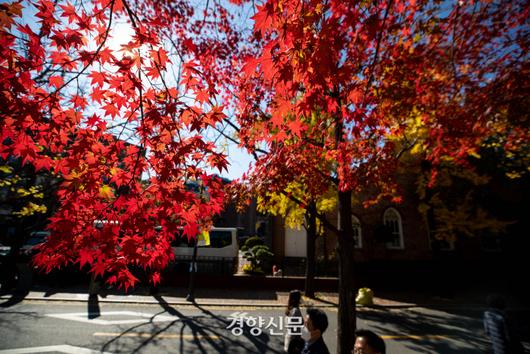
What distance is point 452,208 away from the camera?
14.7m

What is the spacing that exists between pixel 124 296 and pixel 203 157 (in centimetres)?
1052

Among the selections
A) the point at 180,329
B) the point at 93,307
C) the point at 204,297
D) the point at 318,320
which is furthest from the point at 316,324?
the point at 93,307

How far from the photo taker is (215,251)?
15227mm

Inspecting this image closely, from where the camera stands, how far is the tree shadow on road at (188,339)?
253 inches

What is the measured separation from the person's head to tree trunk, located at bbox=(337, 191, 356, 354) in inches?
99.8

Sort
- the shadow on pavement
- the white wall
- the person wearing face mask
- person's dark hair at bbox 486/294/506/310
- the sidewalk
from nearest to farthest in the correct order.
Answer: the person wearing face mask
person's dark hair at bbox 486/294/506/310
the shadow on pavement
the sidewalk
the white wall

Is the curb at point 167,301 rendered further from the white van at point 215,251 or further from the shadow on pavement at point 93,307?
the white van at point 215,251

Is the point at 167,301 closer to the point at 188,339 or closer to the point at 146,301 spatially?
the point at 146,301

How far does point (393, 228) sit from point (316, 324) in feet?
58.5

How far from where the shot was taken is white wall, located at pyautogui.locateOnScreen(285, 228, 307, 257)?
20.6m

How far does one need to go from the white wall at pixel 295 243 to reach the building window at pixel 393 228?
6.50m

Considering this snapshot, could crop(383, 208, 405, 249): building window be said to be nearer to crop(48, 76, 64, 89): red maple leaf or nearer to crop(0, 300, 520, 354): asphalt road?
crop(0, 300, 520, 354): asphalt road

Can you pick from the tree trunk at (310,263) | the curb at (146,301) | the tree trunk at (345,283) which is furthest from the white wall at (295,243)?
the tree trunk at (345,283)

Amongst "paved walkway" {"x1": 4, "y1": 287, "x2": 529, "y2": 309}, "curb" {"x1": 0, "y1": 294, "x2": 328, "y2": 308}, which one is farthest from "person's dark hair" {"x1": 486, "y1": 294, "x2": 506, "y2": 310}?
"curb" {"x1": 0, "y1": 294, "x2": 328, "y2": 308}
